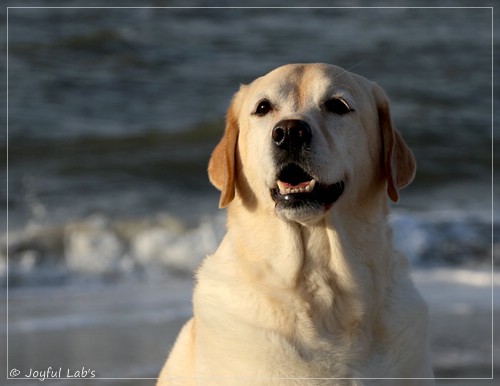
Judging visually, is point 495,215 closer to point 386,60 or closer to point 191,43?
point 386,60

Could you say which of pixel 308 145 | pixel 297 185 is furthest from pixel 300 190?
pixel 308 145

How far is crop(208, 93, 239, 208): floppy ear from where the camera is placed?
4.53 meters

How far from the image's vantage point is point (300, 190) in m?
4.31

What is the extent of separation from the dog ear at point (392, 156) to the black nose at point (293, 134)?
45 centimetres

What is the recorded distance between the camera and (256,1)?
697 inches

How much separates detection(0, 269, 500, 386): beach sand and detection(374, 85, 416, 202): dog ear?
2174 millimetres

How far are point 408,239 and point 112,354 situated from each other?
4.22 metres

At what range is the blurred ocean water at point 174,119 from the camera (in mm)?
10133

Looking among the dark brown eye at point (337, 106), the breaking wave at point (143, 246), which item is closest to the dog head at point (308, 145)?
the dark brown eye at point (337, 106)

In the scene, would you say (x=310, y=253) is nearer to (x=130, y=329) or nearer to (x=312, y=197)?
(x=312, y=197)

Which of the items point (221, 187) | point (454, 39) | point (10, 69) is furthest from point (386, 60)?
point (221, 187)

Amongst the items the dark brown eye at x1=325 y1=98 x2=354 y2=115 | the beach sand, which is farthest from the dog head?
the beach sand

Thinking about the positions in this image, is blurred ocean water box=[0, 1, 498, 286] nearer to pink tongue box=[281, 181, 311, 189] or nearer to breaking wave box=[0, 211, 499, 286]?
breaking wave box=[0, 211, 499, 286]

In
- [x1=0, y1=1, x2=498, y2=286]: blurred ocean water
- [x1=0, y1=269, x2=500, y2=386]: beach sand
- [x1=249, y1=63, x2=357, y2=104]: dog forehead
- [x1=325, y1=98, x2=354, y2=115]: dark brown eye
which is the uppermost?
[x1=249, y1=63, x2=357, y2=104]: dog forehead
